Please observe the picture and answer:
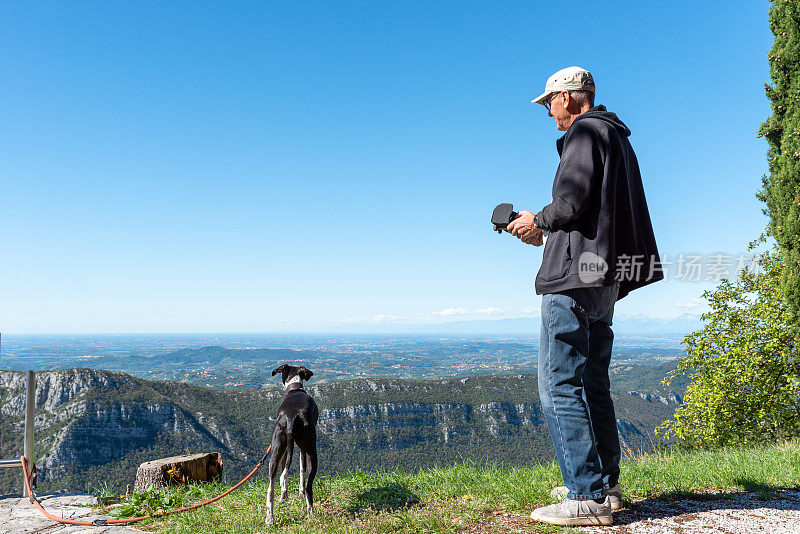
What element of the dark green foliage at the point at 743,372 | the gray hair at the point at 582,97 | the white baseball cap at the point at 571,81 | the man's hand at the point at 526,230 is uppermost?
the white baseball cap at the point at 571,81

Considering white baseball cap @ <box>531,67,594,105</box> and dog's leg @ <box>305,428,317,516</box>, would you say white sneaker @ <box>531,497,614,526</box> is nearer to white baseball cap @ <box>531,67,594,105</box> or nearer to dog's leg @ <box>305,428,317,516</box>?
dog's leg @ <box>305,428,317,516</box>

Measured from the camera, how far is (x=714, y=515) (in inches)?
122

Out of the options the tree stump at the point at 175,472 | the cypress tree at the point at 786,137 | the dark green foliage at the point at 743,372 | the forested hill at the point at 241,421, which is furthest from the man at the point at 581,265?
the forested hill at the point at 241,421

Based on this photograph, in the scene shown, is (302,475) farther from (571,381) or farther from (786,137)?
(786,137)

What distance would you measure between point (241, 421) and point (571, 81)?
82.6 meters

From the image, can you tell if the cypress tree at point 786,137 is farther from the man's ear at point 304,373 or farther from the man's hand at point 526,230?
the man's ear at point 304,373

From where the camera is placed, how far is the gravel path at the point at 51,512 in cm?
391

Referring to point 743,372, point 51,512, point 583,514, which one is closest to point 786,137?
point 743,372

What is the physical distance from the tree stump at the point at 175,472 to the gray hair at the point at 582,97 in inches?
194

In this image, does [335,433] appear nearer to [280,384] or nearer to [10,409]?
[10,409]

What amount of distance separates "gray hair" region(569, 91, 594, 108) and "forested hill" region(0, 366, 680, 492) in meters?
70.0

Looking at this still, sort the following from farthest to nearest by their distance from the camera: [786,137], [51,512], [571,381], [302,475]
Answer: [786,137] → [51,512] → [302,475] → [571,381]

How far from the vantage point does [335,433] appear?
80.1m

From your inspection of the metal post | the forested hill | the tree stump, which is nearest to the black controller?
the tree stump
